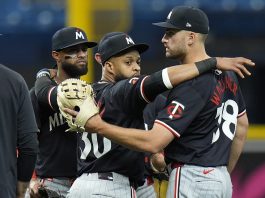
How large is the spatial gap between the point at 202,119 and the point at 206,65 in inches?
12.2

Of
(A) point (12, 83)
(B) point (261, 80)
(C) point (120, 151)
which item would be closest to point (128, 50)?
(C) point (120, 151)

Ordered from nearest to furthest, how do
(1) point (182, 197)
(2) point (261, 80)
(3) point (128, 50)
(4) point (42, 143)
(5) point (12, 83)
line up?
(5) point (12, 83)
(1) point (182, 197)
(3) point (128, 50)
(4) point (42, 143)
(2) point (261, 80)

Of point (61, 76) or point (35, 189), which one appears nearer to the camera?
point (35, 189)

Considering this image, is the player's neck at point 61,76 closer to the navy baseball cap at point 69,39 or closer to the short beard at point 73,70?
the short beard at point 73,70

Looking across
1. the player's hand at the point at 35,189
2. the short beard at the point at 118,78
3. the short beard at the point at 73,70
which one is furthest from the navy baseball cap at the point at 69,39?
the player's hand at the point at 35,189

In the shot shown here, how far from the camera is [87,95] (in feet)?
14.8

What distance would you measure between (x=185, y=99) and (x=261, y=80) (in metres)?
11.6

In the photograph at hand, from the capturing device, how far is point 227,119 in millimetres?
4855

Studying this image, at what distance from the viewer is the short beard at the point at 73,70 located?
5.87 metres

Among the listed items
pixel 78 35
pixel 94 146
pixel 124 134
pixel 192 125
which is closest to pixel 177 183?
pixel 192 125

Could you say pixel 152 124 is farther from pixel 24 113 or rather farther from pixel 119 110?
pixel 24 113

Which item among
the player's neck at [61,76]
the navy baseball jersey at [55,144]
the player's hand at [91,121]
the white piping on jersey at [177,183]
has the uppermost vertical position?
the player's hand at [91,121]

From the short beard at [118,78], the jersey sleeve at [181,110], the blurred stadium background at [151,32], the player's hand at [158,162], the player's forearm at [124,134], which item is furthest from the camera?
the blurred stadium background at [151,32]

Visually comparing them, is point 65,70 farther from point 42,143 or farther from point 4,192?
point 4,192
